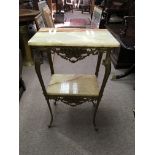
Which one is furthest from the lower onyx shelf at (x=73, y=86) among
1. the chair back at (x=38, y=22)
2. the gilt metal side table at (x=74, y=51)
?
the chair back at (x=38, y=22)

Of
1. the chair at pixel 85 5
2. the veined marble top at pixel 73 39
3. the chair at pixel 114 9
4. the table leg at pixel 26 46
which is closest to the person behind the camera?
the veined marble top at pixel 73 39

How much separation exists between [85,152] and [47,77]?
50.0 inches

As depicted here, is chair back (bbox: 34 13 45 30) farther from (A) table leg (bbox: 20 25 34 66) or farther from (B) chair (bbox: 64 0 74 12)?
(B) chair (bbox: 64 0 74 12)

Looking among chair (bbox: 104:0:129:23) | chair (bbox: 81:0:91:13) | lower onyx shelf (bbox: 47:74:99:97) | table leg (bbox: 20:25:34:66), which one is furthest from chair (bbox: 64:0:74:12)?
lower onyx shelf (bbox: 47:74:99:97)

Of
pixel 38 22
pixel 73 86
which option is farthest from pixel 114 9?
pixel 73 86

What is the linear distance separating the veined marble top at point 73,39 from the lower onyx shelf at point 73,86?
446mm

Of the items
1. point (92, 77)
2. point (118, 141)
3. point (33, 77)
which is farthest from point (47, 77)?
point (118, 141)

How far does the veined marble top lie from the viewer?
3.82ft

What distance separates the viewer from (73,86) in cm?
154

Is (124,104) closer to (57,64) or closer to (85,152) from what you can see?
(85,152)

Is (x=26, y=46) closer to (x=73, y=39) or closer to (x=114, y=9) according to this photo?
(x=73, y=39)

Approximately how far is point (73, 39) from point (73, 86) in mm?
469

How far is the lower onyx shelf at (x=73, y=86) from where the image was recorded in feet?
4.80

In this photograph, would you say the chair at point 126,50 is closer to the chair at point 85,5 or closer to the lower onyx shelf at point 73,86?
the lower onyx shelf at point 73,86
